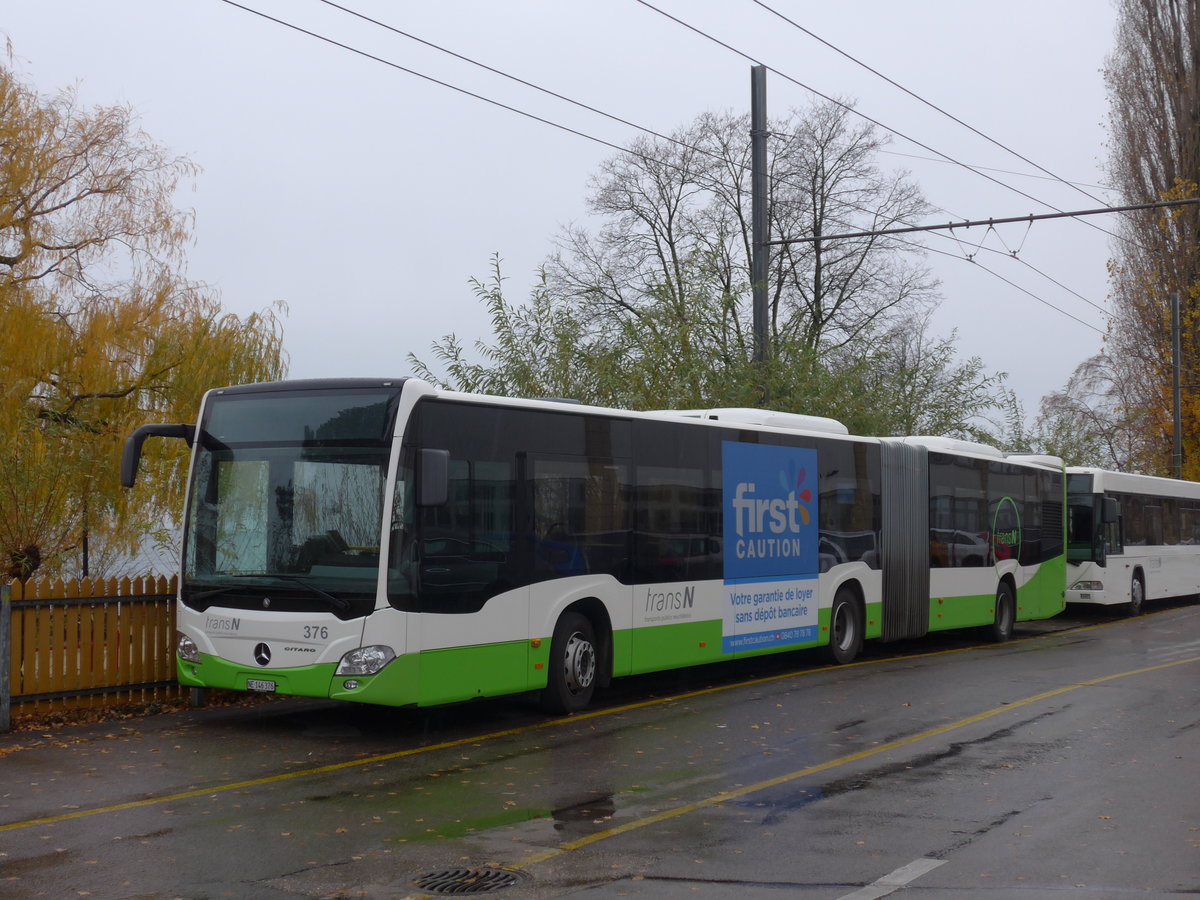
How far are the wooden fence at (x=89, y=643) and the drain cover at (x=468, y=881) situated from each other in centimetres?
632

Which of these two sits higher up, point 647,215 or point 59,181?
point 647,215

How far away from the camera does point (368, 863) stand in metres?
7.10

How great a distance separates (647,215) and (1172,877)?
3602cm

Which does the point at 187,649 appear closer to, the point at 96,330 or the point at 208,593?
the point at 208,593

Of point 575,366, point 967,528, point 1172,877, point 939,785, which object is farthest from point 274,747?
point 967,528

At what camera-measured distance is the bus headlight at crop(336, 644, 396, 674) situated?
35.7ft

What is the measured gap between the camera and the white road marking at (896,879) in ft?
21.2

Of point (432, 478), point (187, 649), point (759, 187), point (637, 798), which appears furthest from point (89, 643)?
point (759, 187)

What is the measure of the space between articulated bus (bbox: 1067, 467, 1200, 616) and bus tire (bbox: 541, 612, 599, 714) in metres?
17.3

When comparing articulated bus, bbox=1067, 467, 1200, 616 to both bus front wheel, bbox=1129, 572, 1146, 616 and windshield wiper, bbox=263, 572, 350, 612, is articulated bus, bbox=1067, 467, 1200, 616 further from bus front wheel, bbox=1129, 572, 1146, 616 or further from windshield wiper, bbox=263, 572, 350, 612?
windshield wiper, bbox=263, 572, 350, 612

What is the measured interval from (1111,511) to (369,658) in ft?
68.8

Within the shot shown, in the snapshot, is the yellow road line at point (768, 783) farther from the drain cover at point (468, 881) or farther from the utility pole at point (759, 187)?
the utility pole at point (759, 187)

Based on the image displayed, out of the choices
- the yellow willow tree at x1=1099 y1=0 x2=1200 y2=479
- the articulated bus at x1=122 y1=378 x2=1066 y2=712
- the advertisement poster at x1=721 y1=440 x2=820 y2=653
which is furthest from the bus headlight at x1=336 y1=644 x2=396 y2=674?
the yellow willow tree at x1=1099 y1=0 x2=1200 y2=479

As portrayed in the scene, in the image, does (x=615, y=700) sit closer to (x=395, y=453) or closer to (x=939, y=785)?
(x=395, y=453)
